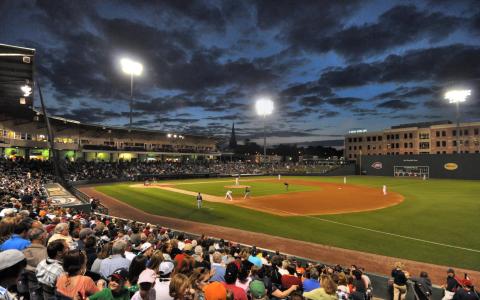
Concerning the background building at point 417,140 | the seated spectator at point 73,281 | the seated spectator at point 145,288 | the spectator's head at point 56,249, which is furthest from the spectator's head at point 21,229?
the background building at point 417,140

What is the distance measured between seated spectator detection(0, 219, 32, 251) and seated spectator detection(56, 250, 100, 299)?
5.87ft

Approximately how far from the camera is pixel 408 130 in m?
88.1

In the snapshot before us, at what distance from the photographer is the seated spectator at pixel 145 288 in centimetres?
375

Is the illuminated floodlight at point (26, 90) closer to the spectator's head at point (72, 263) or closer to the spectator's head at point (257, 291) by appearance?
the spectator's head at point (72, 263)

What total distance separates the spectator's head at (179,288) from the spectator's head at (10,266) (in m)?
1.66

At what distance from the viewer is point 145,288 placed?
3766 mm

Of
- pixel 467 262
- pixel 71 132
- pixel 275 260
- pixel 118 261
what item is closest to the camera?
pixel 118 261

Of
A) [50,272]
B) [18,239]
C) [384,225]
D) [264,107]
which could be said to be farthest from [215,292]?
[264,107]

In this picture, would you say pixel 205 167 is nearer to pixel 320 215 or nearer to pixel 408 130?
pixel 320 215

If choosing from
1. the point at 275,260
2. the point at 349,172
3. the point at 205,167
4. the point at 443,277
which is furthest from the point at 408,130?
the point at 275,260

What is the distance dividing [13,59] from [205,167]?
57.6 metres

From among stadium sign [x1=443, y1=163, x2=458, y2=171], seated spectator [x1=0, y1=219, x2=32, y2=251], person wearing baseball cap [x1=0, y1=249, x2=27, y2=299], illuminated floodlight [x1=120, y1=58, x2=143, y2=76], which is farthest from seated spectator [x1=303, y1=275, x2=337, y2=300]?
stadium sign [x1=443, y1=163, x2=458, y2=171]

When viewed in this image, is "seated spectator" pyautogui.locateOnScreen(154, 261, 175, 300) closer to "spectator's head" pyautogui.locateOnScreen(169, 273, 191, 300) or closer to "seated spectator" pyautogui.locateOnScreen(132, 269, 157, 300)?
"seated spectator" pyautogui.locateOnScreen(132, 269, 157, 300)

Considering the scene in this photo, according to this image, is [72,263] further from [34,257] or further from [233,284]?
[233,284]
